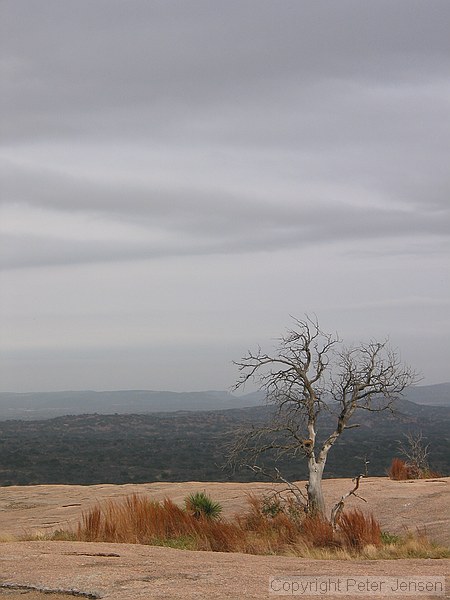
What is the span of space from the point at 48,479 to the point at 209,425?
53.1m

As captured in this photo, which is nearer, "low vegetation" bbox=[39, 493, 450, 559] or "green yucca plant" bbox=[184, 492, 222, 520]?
"low vegetation" bbox=[39, 493, 450, 559]

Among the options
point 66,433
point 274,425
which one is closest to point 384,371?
point 274,425

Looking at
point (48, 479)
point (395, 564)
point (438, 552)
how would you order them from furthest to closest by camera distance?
point (48, 479), point (438, 552), point (395, 564)

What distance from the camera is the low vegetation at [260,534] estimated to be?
1154 centimetres

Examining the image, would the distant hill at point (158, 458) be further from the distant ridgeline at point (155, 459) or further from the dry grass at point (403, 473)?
the dry grass at point (403, 473)

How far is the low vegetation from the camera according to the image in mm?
11539

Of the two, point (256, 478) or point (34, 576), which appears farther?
point (256, 478)

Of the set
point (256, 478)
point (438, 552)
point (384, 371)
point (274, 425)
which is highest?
point (384, 371)

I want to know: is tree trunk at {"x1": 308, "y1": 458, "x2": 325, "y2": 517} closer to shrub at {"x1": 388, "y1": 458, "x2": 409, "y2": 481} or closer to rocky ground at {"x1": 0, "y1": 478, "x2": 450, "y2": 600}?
rocky ground at {"x1": 0, "y1": 478, "x2": 450, "y2": 600}

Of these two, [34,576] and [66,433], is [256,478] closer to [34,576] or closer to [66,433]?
[34,576]

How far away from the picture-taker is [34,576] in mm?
8172

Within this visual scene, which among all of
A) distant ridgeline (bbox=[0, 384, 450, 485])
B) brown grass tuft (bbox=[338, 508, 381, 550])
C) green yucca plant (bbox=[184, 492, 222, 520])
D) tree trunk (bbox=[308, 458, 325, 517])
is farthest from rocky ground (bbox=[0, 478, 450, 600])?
distant ridgeline (bbox=[0, 384, 450, 485])

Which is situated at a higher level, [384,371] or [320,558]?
[384,371]

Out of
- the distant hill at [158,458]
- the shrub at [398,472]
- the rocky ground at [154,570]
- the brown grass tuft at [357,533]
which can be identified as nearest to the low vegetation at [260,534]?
the brown grass tuft at [357,533]
